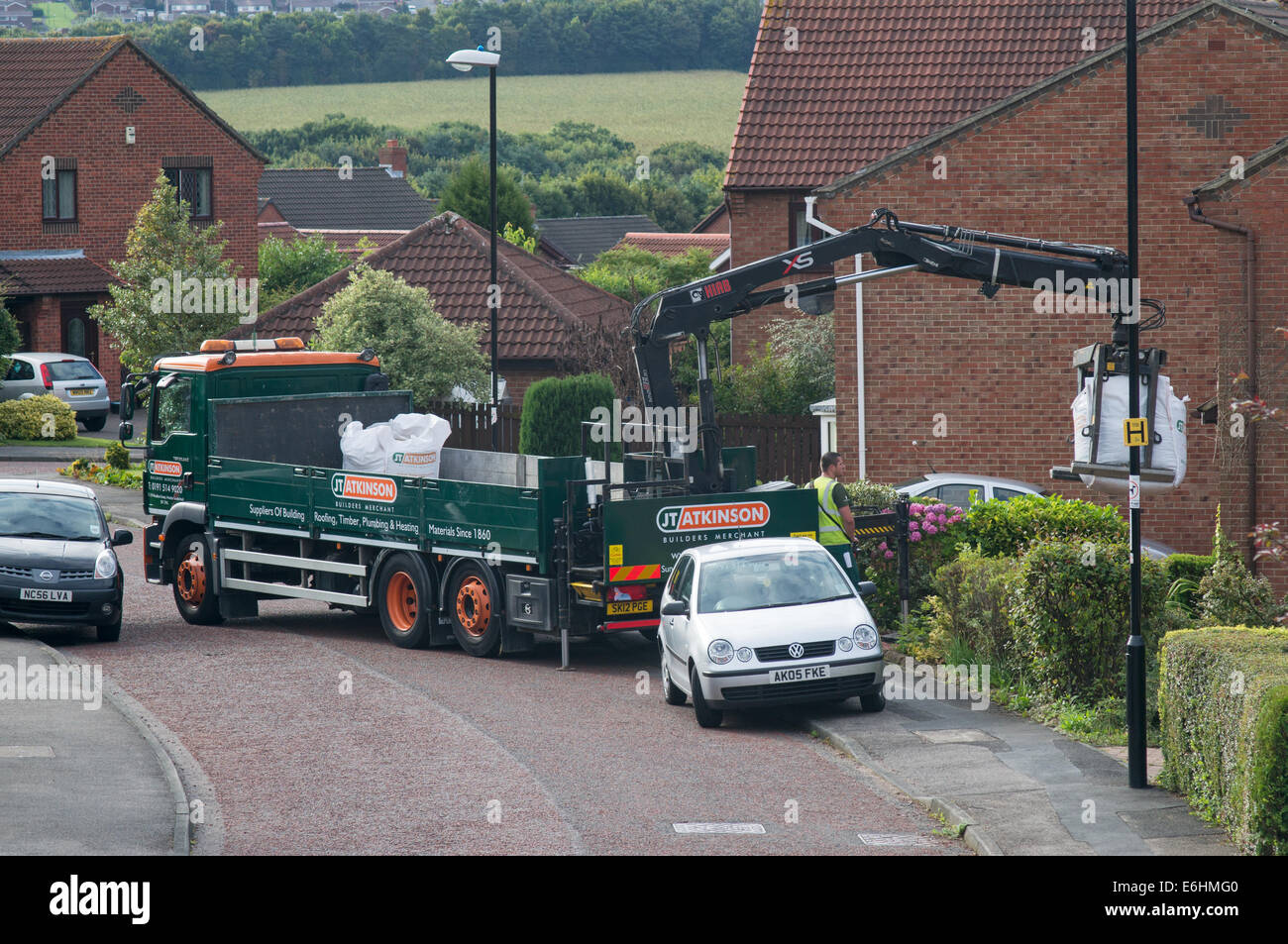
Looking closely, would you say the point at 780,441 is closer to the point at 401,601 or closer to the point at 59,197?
the point at 401,601

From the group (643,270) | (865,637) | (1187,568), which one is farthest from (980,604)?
(643,270)

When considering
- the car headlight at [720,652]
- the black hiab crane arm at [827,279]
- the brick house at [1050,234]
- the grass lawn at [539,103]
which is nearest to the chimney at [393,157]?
the grass lawn at [539,103]

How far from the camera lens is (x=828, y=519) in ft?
57.6

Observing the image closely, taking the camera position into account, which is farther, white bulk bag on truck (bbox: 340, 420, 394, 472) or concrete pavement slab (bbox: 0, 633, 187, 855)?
white bulk bag on truck (bbox: 340, 420, 394, 472)

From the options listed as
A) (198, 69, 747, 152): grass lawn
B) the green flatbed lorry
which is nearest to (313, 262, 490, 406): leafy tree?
the green flatbed lorry

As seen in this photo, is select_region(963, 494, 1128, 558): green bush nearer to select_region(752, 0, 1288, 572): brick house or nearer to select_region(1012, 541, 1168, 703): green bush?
select_region(1012, 541, 1168, 703): green bush

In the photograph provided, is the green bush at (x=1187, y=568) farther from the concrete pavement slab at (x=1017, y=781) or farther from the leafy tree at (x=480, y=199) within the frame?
the leafy tree at (x=480, y=199)

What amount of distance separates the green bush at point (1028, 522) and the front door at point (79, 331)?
3481 centimetres

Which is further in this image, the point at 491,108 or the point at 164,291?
the point at 164,291

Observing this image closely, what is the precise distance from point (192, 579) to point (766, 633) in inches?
364

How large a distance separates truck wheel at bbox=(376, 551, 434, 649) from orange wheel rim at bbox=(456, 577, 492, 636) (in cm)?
42

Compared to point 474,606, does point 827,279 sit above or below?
above

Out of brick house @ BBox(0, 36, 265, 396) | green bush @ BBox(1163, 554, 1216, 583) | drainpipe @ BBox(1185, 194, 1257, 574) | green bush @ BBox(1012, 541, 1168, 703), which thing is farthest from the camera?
brick house @ BBox(0, 36, 265, 396)

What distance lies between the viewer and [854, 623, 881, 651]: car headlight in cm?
1456
